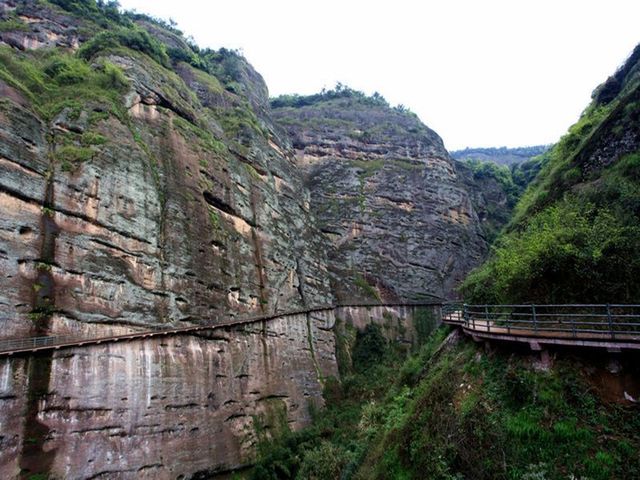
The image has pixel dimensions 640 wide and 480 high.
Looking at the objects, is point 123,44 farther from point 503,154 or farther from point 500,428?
point 503,154

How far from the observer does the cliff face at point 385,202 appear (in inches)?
1697

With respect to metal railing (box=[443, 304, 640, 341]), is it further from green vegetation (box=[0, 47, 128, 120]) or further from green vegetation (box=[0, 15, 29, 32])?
green vegetation (box=[0, 15, 29, 32])

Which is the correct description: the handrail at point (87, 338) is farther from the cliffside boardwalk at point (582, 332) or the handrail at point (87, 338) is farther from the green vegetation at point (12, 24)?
the green vegetation at point (12, 24)

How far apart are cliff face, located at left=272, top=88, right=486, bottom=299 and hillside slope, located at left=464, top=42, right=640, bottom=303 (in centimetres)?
2358

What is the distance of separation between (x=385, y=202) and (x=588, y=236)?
36.3 metres

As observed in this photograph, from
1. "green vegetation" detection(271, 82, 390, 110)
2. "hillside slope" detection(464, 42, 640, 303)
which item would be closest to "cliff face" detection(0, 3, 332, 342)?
"hillside slope" detection(464, 42, 640, 303)

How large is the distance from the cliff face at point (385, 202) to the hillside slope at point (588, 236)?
23.6m

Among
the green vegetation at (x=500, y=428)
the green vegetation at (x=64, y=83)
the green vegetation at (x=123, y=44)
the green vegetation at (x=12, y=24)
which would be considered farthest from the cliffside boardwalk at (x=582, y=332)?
the green vegetation at (x=12, y=24)

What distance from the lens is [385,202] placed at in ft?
158

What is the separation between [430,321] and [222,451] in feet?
91.1

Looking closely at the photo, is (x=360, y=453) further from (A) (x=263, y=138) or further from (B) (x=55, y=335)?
(A) (x=263, y=138)

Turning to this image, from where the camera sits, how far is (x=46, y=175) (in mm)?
17422

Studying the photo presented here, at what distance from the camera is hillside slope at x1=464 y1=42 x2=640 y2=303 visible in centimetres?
1116

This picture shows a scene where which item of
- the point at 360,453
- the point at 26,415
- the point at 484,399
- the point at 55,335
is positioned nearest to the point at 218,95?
the point at 55,335
